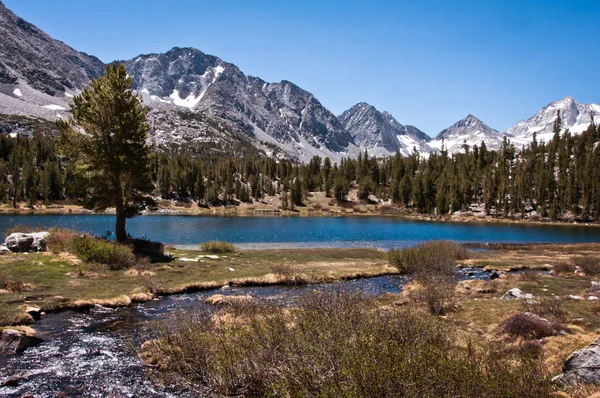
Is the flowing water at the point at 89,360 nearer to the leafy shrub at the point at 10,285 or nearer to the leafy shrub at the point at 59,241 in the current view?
the leafy shrub at the point at 10,285

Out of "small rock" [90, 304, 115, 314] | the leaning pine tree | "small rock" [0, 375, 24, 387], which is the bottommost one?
"small rock" [90, 304, 115, 314]

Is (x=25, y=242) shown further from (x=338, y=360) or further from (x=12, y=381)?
(x=338, y=360)

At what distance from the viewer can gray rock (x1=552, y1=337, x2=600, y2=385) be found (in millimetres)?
10148

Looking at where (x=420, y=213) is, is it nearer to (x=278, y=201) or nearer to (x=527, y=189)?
(x=527, y=189)

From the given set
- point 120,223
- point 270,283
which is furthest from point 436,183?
point 120,223

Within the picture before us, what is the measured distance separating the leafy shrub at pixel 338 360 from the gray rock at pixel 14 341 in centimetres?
470

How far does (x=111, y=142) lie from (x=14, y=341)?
76.9 ft

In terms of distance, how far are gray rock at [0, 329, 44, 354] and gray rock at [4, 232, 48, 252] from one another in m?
19.1

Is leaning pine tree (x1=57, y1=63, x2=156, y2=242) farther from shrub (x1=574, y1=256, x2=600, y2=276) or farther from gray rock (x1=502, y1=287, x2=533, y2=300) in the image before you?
shrub (x1=574, y1=256, x2=600, y2=276)

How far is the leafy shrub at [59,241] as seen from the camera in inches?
1227

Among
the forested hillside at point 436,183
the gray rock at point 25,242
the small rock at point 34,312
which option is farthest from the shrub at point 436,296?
the forested hillside at point 436,183

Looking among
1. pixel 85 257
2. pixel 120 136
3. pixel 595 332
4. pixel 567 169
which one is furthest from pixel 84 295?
pixel 567 169

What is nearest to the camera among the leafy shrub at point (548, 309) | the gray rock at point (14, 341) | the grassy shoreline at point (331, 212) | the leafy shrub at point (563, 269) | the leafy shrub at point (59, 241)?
the gray rock at point (14, 341)

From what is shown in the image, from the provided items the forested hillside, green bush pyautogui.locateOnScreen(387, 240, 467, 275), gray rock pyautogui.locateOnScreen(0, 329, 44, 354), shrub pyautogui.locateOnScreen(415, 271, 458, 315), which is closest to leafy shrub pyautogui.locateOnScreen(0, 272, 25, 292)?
gray rock pyautogui.locateOnScreen(0, 329, 44, 354)
